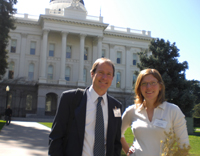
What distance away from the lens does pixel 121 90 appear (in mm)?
44438

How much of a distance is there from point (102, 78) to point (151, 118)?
92cm

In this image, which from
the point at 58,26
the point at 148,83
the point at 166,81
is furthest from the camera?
the point at 58,26

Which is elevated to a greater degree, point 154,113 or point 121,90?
point 121,90

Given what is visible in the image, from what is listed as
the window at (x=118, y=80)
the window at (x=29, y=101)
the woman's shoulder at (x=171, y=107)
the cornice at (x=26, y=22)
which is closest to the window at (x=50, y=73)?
the window at (x=29, y=101)

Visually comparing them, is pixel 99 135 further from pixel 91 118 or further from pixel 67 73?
pixel 67 73

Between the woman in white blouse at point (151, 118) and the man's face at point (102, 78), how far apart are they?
59 cm

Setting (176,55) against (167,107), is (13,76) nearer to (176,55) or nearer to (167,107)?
(176,55)

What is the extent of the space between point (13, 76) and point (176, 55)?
1102 inches

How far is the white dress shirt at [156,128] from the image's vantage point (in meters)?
3.13

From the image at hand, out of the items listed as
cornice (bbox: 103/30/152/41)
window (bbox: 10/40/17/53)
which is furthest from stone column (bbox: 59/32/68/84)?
window (bbox: 10/40/17/53)

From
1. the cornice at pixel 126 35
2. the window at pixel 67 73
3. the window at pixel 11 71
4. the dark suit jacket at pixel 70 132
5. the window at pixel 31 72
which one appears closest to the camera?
the dark suit jacket at pixel 70 132

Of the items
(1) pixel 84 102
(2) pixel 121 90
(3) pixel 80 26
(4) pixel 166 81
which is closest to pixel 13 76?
(3) pixel 80 26

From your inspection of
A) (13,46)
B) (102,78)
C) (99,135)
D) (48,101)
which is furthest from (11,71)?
(99,135)

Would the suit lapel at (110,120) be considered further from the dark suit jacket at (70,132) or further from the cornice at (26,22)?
the cornice at (26,22)
